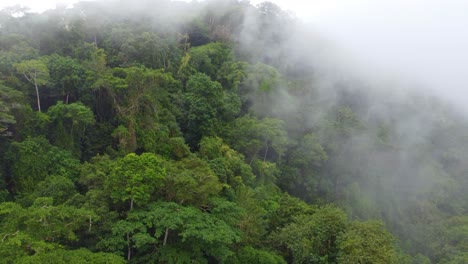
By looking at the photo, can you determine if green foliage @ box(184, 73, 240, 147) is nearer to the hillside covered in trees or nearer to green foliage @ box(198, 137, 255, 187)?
the hillside covered in trees

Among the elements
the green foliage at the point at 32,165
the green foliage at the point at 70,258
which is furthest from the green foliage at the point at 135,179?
the green foliage at the point at 32,165

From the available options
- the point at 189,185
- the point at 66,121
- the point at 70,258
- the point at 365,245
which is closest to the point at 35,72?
the point at 66,121

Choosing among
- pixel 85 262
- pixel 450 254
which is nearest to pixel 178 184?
pixel 85 262

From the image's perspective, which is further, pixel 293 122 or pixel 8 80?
pixel 293 122

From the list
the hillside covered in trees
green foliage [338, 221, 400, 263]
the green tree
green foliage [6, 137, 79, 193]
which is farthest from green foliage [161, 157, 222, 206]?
the green tree

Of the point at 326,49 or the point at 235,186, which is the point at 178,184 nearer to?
the point at 235,186

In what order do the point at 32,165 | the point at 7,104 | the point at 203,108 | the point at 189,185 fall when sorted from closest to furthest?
the point at 189,185
the point at 32,165
the point at 7,104
the point at 203,108

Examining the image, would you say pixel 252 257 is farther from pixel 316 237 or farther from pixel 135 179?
pixel 135 179

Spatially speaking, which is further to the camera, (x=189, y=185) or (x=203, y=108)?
(x=203, y=108)
